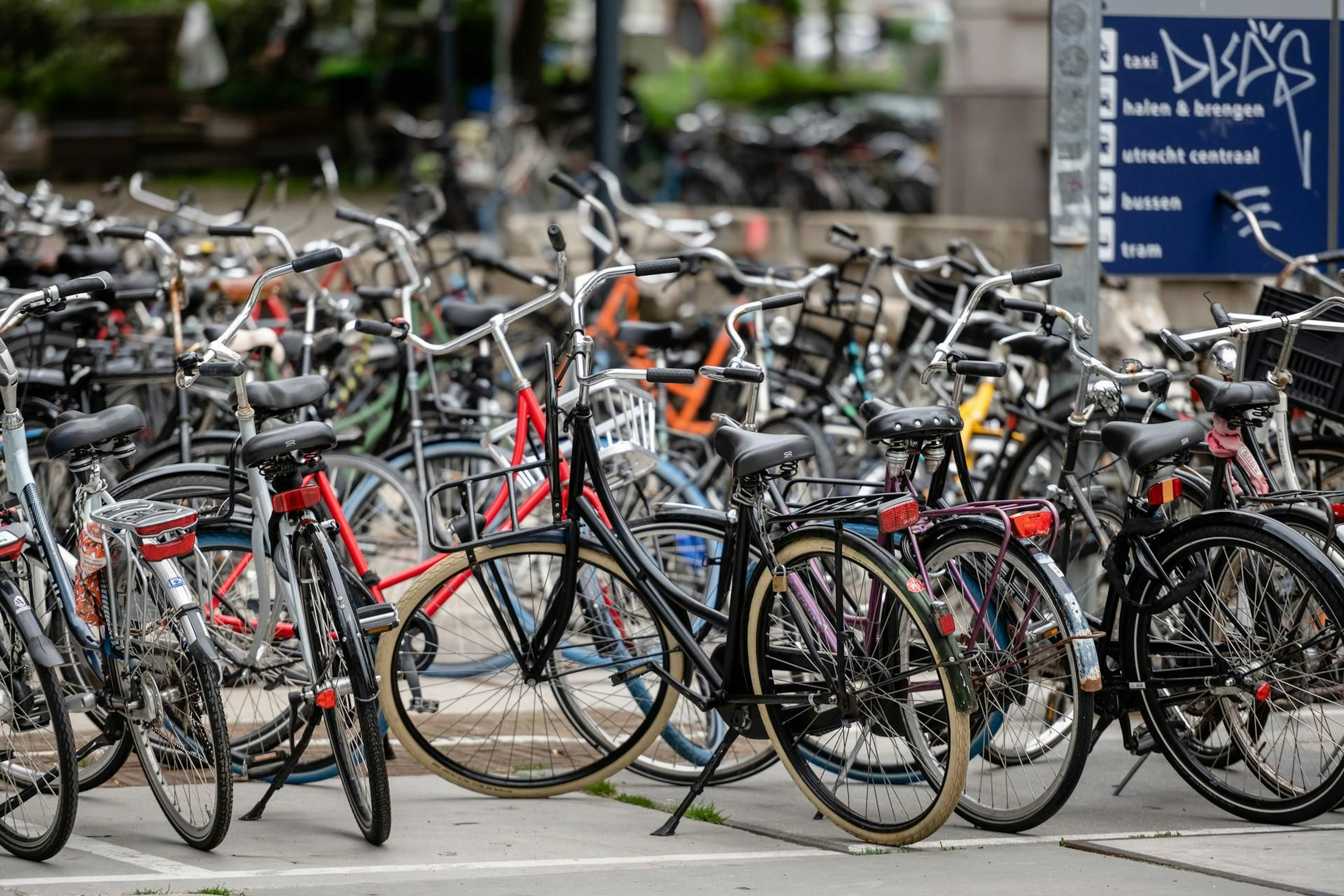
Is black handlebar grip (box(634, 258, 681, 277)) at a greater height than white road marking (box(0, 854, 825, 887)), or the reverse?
black handlebar grip (box(634, 258, 681, 277))

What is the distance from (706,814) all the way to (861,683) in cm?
63

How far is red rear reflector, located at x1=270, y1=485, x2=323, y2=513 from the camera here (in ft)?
14.9

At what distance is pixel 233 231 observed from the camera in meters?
6.44

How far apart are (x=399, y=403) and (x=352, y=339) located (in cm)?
33

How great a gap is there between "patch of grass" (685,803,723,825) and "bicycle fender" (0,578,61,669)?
1.65 metres

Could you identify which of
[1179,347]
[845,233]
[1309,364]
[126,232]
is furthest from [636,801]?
[845,233]

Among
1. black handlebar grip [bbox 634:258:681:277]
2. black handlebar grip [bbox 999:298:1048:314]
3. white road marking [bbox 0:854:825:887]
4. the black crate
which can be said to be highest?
black handlebar grip [bbox 634:258:681:277]

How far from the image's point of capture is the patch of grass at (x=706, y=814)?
4824 mm

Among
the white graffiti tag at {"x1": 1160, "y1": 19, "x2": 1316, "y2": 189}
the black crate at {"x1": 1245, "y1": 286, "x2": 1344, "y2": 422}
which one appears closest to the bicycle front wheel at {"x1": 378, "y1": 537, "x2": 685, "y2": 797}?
the black crate at {"x1": 1245, "y1": 286, "x2": 1344, "y2": 422}

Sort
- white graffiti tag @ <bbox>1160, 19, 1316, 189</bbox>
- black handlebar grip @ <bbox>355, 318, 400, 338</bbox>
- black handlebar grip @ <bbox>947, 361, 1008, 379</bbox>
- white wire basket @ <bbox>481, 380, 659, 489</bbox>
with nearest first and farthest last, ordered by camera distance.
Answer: black handlebar grip @ <bbox>947, 361, 1008, 379</bbox>
white wire basket @ <bbox>481, 380, 659, 489</bbox>
black handlebar grip @ <bbox>355, 318, 400, 338</bbox>
white graffiti tag @ <bbox>1160, 19, 1316, 189</bbox>

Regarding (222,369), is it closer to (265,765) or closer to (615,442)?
(265,765)

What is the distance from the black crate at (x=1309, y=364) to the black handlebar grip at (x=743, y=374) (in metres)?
2.05

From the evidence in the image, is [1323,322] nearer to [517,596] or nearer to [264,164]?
[517,596]

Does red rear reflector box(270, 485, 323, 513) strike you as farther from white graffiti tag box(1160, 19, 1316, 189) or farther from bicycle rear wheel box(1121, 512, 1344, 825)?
white graffiti tag box(1160, 19, 1316, 189)
